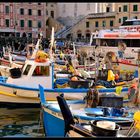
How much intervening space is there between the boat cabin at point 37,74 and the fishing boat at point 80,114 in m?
3.70

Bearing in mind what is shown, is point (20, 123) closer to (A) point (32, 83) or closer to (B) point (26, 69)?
(A) point (32, 83)

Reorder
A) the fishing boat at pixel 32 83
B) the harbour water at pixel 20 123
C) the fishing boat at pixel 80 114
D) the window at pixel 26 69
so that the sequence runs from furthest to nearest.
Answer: the window at pixel 26 69 → the fishing boat at pixel 32 83 → the harbour water at pixel 20 123 → the fishing boat at pixel 80 114

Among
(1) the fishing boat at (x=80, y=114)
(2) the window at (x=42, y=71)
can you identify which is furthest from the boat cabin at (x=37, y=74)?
(1) the fishing boat at (x=80, y=114)

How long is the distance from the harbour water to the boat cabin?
3.59 feet

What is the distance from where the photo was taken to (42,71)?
15.8 metres

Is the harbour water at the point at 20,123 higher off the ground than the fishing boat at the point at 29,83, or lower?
lower

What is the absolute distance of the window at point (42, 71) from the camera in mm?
15719

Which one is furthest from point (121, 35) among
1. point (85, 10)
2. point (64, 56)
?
point (85, 10)

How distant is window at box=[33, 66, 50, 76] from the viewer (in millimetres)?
15719

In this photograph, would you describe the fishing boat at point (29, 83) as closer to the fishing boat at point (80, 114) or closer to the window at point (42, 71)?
the window at point (42, 71)

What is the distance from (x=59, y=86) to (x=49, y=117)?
16.5ft

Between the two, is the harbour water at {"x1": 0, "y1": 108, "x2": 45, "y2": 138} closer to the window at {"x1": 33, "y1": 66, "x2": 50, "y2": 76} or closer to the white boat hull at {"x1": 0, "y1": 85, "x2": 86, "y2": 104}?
the white boat hull at {"x1": 0, "y1": 85, "x2": 86, "y2": 104}

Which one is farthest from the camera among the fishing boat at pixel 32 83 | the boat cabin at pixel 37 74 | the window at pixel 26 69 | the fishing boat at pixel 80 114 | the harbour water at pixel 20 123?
the window at pixel 26 69

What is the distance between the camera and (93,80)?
1658 cm
